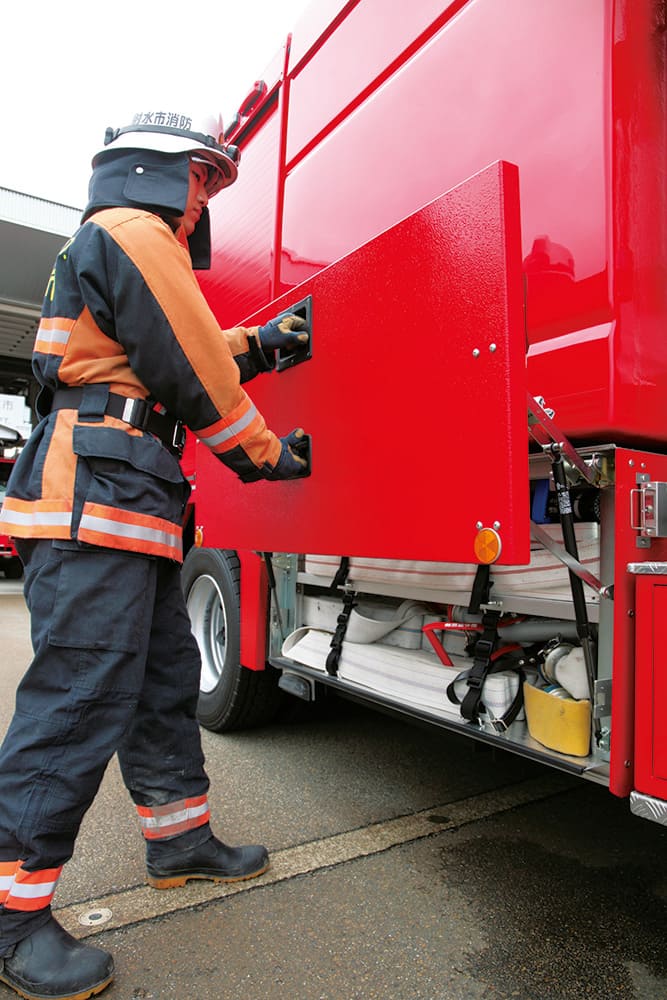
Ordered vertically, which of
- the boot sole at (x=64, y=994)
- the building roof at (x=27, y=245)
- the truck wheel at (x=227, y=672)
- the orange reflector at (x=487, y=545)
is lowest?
the boot sole at (x=64, y=994)

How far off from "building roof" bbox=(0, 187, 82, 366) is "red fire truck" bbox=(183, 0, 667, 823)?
8.86 meters

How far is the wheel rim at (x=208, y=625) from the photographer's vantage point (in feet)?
10.7

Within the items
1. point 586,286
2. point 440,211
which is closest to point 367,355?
point 440,211

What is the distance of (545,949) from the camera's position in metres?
1.60

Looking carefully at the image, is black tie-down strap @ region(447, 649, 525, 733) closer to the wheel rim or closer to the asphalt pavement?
the asphalt pavement

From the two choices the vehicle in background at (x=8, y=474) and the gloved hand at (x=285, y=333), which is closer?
the gloved hand at (x=285, y=333)

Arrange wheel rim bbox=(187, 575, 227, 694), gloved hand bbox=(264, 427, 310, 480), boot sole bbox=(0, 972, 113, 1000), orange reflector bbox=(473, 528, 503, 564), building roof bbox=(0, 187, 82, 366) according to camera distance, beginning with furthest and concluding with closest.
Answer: building roof bbox=(0, 187, 82, 366), wheel rim bbox=(187, 575, 227, 694), gloved hand bbox=(264, 427, 310, 480), boot sole bbox=(0, 972, 113, 1000), orange reflector bbox=(473, 528, 503, 564)

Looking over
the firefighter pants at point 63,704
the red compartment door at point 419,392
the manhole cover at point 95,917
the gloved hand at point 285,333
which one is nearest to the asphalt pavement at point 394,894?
the manhole cover at point 95,917

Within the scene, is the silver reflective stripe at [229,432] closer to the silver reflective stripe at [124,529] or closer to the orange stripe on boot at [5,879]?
the silver reflective stripe at [124,529]

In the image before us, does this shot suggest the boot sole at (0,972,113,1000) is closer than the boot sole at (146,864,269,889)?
Yes

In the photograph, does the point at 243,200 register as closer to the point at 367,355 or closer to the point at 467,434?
the point at 367,355

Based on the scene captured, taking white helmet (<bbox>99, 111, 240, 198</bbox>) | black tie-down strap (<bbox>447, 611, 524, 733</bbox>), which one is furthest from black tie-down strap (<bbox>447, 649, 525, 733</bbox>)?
white helmet (<bbox>99, 111, 240, 198</bbox>)

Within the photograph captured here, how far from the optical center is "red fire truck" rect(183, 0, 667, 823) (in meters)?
1.38

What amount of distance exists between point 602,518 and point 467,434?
0.35 meters
